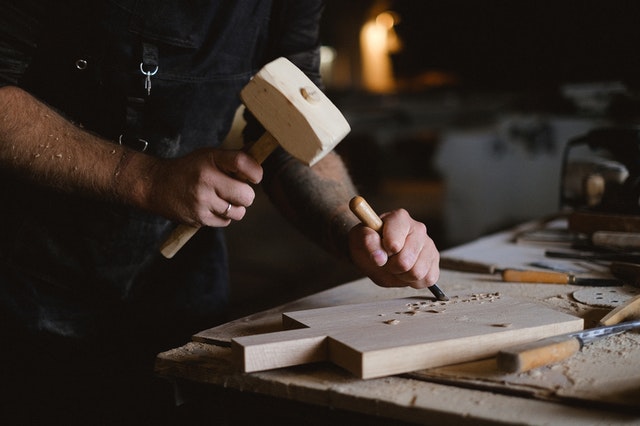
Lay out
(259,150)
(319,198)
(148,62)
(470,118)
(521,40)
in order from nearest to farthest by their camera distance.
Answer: (259,150), (148,62), (319,198), (521,40), (470,118)

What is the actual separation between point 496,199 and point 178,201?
4.89 metres

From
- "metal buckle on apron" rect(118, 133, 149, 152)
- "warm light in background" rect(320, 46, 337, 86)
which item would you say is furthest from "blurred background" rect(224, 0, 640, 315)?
"metal buckle on apron" rect(118, 133, 149, 152)

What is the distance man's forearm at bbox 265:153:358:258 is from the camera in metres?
1.70

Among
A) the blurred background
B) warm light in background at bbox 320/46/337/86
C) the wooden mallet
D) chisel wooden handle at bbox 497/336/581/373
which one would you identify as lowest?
chisel wooden handle at bbox 497/336/581/373

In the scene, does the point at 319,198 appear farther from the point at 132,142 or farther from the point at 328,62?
the point at 328,62

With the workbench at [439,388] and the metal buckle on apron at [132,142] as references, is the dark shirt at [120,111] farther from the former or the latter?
the workbench at [439,388]

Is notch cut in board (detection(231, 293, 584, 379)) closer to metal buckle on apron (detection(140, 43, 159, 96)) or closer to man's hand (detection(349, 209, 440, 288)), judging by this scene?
man's hand (detection(349, 209, 440, 288))

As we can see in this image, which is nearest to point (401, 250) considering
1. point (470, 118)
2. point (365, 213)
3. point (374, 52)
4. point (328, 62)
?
A: point (365, 213)

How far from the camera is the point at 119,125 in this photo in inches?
62.9

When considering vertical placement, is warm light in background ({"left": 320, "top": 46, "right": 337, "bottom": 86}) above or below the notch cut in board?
above

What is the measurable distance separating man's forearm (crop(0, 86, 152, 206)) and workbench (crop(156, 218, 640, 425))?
378 millimetres

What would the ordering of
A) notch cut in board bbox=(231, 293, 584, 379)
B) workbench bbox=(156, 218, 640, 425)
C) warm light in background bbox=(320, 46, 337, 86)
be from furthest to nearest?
warm light in background bbox=(320, 46, 337, 86) < notch cut in board bbox=(231, 293, 584, 379) < workbench bbox=(156, 218, 640, 425)

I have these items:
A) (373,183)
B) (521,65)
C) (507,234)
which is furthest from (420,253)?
(373,183)

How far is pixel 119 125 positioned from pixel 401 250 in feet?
2.48
